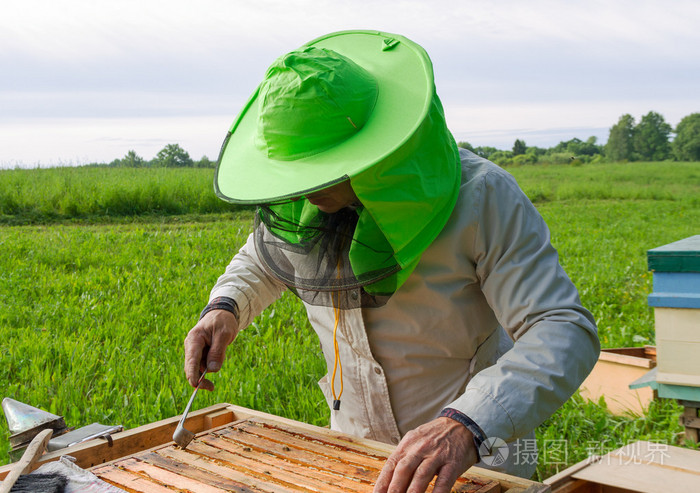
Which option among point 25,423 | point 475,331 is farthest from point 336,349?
point 25,423

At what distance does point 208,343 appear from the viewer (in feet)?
5.78

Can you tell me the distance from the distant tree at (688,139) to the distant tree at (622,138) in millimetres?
2939

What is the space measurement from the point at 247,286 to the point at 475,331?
704 mm

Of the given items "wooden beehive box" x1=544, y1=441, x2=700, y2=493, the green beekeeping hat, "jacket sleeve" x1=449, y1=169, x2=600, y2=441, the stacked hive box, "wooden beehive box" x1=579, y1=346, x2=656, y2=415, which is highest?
the green beekeeping hat

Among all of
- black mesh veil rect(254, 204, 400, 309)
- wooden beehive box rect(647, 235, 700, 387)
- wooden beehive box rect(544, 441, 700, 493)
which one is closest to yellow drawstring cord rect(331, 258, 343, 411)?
black mesh veil rect(254, 204, 400, 309)

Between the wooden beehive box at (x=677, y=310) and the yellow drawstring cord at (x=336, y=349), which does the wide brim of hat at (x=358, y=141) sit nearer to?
the yellow drawstring cord at (x=336, y=349)

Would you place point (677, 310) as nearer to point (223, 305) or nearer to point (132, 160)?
point (223, 305)

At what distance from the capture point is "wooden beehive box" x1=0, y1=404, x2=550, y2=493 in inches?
51.6

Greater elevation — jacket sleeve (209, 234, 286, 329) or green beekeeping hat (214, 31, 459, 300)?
green beekeeping hat (214, 31, 459, 300)

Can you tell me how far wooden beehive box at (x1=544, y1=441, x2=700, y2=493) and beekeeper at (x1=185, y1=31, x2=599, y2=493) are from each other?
0.33 meters

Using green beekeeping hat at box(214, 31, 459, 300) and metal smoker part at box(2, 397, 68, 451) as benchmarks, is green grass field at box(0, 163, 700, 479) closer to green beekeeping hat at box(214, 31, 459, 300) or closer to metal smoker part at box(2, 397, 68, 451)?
metal smoker part at box(2, 397, 68, 451)

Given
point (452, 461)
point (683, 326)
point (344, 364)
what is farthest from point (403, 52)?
point (683, 326)

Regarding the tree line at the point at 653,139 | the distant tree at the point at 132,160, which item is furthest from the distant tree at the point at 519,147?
the distant tree at the point at 132,160

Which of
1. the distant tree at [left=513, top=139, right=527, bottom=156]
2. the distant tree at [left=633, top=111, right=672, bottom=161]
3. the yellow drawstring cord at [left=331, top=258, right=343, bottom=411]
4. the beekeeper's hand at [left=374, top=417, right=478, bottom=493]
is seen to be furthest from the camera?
the distant tree at [left=633, top=111, right=672, bottom=161]
